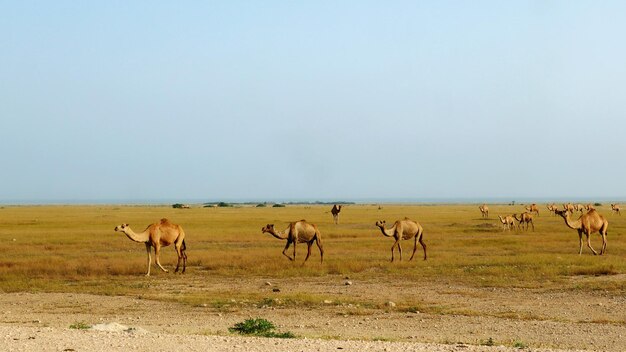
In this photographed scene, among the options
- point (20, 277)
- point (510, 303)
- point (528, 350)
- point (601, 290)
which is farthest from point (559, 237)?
point (528, 350)

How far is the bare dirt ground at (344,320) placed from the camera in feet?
34.9

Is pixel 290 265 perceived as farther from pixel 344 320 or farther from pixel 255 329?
pixel 255 329

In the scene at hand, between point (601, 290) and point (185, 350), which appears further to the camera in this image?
point (601, 290)

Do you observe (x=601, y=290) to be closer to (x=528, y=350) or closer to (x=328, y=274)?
(x=328, y=274)

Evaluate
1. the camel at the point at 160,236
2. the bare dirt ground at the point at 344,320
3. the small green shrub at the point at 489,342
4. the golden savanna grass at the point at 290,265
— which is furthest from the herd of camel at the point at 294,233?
the small green shrub at the point at 489,342

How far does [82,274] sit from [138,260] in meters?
3.61

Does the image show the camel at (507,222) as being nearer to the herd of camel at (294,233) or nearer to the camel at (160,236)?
the herd of camel at (294,233)

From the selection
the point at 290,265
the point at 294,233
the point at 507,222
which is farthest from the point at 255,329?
the point at 507,222

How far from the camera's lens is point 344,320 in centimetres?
1439

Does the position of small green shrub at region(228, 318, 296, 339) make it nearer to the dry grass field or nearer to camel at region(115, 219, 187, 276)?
the dry grass field

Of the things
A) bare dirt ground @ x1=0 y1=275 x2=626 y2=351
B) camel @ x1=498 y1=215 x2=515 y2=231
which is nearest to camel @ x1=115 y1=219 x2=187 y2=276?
bare dirt ground @ x1=0 y1=275 x2=626 y2=351

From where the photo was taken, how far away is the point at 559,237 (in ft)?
124

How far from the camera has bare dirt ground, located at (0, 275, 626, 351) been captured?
10633 mm

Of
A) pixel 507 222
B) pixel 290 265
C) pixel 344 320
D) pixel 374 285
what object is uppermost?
pixel 507 222
